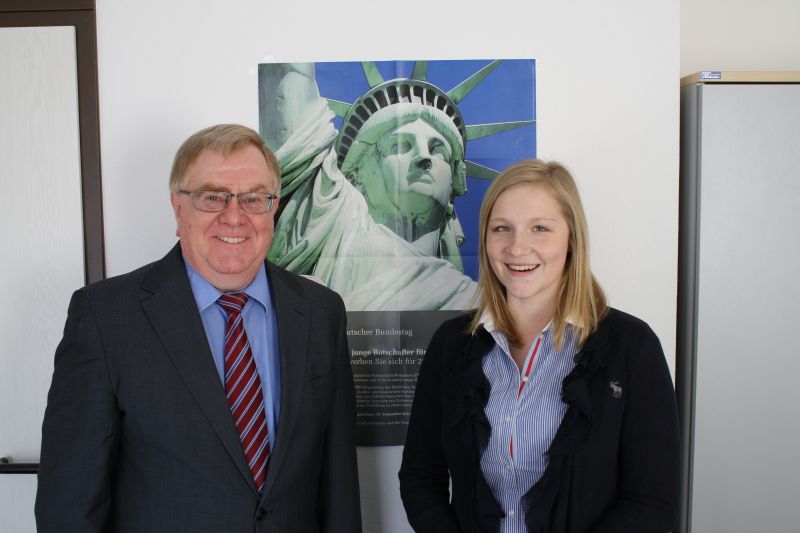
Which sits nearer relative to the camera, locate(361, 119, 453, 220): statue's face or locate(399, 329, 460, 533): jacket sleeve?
locate(399, 329, 460, 533): jacket sleeve

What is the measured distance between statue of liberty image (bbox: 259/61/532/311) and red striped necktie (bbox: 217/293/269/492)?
1.97 ft

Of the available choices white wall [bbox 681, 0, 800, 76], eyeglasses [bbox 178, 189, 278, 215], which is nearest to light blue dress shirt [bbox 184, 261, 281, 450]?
eyeglasses [bbox 178, 189, 278, 215]

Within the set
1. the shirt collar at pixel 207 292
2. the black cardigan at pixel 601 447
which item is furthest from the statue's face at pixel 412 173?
the black cardigan at pixel 601 447

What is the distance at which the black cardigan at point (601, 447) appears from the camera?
1368 millimetres

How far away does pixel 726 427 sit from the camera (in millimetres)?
2121

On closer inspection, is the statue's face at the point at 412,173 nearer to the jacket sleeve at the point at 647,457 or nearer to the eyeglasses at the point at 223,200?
the eyeglasses at the point at 223,200

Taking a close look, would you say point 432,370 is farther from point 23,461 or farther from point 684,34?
point 684,34

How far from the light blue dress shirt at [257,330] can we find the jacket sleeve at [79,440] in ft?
0.80

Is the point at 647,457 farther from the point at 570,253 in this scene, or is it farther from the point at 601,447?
the point at 570,253

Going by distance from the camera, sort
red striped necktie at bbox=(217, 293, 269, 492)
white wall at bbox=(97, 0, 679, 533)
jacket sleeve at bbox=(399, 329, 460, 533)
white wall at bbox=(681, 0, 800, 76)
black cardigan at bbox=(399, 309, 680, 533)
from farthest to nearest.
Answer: white wall at bbox=(681, 0, 800, 76) → white wall at bbox=(97, 0, 679, 533) → jacket sleeve at bbox=(399, 329, 460, 533) → red striped necktie at bbox=(217, 293, 269, 492) → black cardigan at bbox=(399, 309, 680, 533)

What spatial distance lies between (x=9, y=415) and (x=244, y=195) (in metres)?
1.25

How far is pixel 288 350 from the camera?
157 cm

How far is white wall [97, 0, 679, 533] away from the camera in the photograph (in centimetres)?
207

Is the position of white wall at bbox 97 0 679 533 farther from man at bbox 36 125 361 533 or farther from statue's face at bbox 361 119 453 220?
man at bbox 36 125 361 533
